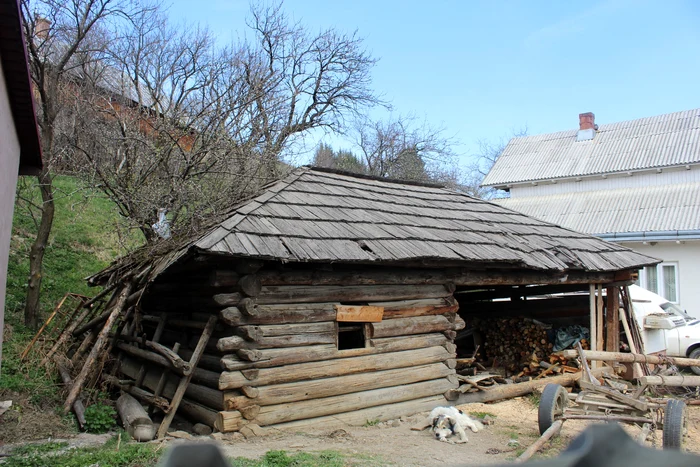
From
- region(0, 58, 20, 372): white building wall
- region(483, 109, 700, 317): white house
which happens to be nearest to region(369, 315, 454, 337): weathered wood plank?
region(0, 58, 20, 372): white building wall

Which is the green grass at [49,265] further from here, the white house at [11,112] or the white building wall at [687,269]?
the white building wall at [687,269]

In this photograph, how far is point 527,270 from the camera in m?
10.1

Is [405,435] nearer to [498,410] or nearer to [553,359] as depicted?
[498,410]

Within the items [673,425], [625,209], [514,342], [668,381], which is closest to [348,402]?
[673,425]

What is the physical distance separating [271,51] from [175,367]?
61.9 feet

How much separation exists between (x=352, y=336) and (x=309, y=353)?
8.82 ft

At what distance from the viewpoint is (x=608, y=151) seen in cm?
2403

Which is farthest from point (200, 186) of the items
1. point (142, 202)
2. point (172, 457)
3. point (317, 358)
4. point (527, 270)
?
point (172, 457)

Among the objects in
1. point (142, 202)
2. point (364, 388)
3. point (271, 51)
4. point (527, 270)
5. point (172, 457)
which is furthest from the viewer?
point (271, 51)

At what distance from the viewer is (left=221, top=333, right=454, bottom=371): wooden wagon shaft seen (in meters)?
6.68

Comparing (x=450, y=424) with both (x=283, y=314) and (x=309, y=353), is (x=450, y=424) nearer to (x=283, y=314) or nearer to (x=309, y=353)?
(x=309, y=353)

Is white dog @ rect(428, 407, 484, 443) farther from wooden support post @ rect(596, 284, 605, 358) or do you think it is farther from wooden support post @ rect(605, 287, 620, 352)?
wooden support post @ rect(605, 287, 620, 352)

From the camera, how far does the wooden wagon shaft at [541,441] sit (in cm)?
581

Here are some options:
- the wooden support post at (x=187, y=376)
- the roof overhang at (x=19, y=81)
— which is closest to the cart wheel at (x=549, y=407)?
the wooden support post at (x=187, y=376)
